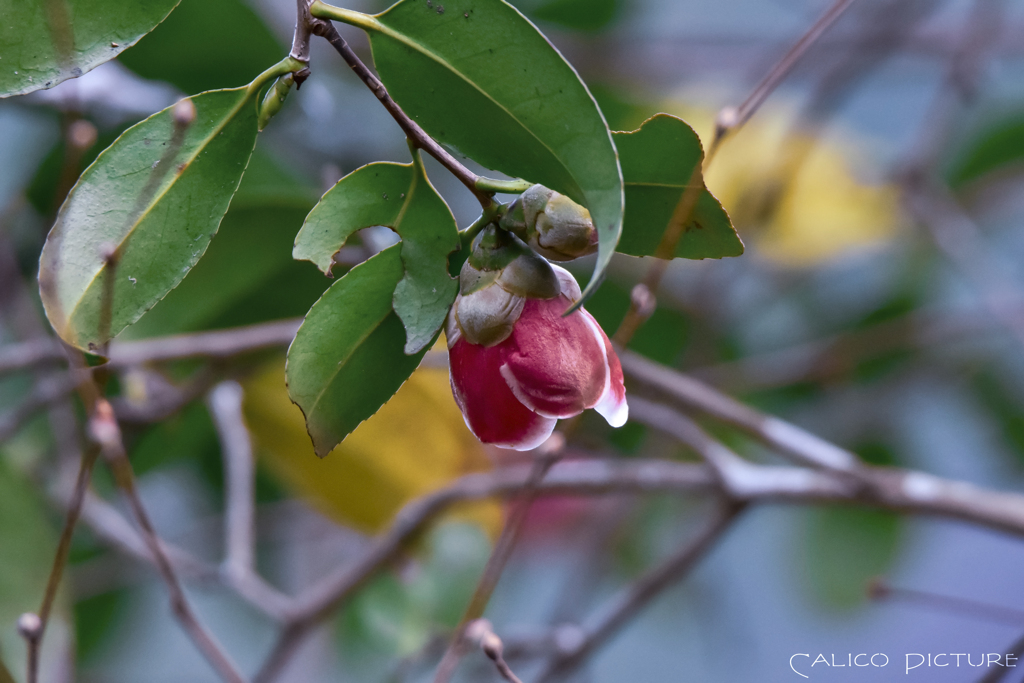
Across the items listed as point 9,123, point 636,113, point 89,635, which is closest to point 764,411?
→ point 636,113

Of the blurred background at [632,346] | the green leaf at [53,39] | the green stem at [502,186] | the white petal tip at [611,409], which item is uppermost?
the green leaf at [53,39]

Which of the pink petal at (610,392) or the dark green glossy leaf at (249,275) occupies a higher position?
the pink petal at (610,392)

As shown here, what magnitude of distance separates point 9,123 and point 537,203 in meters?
1.89

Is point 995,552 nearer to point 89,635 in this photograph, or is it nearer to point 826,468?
point 826,468

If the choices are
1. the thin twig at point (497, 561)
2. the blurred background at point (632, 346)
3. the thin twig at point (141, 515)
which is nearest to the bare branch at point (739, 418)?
the blurred background at point (632, 346)

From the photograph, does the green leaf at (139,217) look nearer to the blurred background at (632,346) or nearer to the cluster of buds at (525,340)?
the cluster of buds at (525,340)

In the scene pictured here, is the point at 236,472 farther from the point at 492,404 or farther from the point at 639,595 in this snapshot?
the point at 492,404

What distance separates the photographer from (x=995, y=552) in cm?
247

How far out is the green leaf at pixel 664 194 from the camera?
1.20 feet

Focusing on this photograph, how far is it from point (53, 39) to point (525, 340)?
0.24 m

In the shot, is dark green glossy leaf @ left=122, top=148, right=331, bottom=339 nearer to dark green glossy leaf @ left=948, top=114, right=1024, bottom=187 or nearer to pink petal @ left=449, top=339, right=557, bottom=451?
pink petal @ left=449, top=339, right=557, bottom=451

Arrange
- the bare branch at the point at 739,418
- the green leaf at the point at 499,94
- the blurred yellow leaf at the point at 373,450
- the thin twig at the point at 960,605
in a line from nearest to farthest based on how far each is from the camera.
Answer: the green leaf at the point at 499,94, the thin twig at the point at 960,605, the bare branch at the point at 739,418, the blurred yellow leaf at the point at 373,450

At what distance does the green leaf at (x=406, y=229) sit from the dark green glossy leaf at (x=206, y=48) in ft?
2.52

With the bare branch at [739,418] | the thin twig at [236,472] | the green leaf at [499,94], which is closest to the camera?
the green leaf at [499,94]
